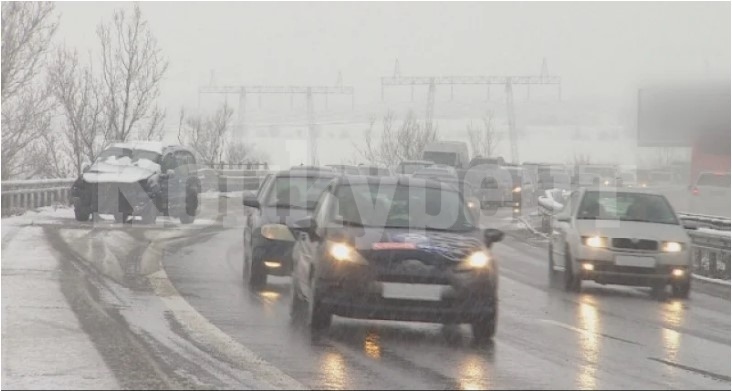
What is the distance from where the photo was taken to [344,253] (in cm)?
967

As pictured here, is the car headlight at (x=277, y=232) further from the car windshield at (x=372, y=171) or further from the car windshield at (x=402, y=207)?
the car windshield at (x=372, y=171)

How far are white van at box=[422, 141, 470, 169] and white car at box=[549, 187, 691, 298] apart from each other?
120 ft

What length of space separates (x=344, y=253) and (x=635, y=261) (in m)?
6.15

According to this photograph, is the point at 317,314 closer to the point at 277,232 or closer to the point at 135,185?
the point at 277,232

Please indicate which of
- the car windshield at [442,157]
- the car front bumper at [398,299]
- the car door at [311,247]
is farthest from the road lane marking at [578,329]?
the car windshield at [442,157]

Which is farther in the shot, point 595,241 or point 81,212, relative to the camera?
point 81,212

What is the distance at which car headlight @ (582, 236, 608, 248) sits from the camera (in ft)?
48.2

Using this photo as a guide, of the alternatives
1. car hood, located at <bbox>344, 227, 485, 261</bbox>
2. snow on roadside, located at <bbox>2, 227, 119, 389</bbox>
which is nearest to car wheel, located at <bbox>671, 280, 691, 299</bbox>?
car hood, located at <bbox>344, 227, 485, 261</bbox>

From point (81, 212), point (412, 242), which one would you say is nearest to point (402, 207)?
point (412, 242)

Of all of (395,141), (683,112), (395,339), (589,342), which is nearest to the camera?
(395,339)

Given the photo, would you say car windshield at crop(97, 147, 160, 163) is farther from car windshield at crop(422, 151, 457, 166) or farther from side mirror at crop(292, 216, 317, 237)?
car windshield at crop(422, 151, 457, 166)

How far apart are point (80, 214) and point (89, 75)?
16676 millimetres

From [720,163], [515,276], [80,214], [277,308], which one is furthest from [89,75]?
[277,308]

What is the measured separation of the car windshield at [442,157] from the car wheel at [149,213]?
27370 millimetres
